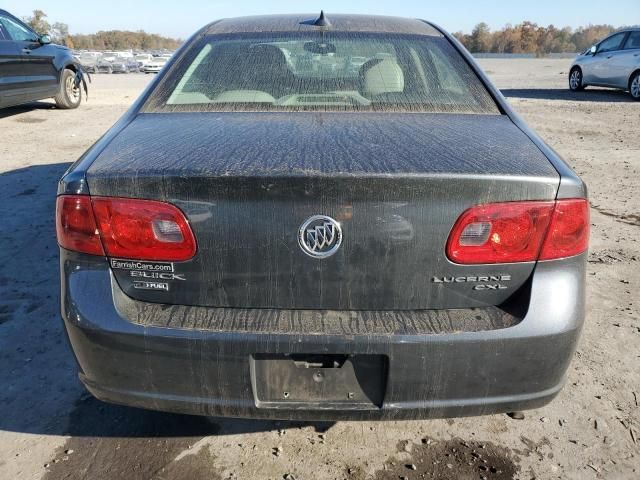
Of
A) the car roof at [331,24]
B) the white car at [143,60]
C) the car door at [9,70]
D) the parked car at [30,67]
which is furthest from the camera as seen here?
the white car at [143,60]

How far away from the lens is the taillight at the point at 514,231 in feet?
5.47

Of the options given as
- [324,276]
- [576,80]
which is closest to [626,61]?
[576,80]

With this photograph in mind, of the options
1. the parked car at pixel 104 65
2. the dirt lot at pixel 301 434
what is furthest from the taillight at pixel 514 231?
the parked car at pixel 104 65

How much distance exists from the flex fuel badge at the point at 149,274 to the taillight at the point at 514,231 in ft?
2.84

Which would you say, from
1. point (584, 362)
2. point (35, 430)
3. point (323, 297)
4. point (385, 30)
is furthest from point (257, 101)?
point (584, 362)

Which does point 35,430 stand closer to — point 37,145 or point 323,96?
point 323,96

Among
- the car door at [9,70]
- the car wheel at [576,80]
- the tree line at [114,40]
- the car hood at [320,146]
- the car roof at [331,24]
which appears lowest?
the tree line at [114,40]

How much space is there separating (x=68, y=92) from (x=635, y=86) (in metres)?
13.0

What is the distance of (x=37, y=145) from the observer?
774 cm

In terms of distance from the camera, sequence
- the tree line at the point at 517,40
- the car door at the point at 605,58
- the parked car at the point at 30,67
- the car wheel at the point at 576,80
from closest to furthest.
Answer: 1. the parked car at the point at 30,67
2. the car door at the point at 605,58
3. the car wheel at the point at 576,80
4. the tree line at the point at 517,40

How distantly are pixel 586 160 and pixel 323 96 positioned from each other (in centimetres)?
595

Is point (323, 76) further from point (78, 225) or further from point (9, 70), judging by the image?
point (9, 70)

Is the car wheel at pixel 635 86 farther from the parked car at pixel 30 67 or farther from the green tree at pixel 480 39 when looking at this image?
the green tree at pixel 480 39

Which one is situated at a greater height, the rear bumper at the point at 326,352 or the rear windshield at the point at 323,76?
the rear windshield at the point at 323,76
